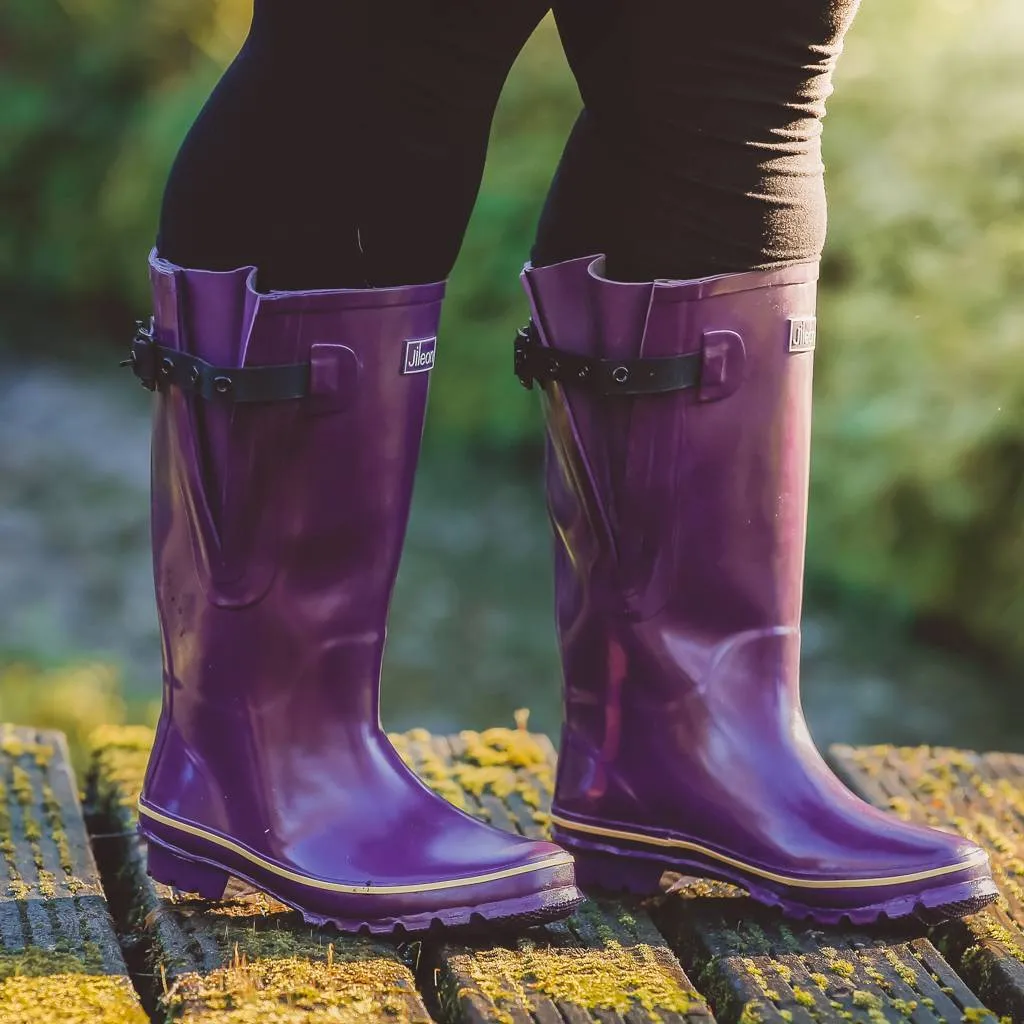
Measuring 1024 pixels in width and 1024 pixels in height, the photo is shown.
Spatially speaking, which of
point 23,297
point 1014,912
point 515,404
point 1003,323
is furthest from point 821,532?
point 23,297

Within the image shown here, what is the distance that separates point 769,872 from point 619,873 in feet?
0.43

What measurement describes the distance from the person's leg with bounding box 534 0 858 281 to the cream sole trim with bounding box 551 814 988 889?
17.5 inches

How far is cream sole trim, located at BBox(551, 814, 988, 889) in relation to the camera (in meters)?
1.23

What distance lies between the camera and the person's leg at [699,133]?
1174 millimetres

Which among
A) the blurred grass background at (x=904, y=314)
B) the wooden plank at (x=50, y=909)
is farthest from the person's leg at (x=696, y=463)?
the blurred grass background at (x=904, y=314)

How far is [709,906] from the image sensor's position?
4.30 feet

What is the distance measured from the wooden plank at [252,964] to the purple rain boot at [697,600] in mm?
253

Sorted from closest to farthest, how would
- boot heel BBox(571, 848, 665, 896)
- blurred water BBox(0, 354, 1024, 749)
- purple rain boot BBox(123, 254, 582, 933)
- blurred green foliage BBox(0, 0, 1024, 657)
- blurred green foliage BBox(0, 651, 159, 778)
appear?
purple rain boot BBox(123, 254, 582, 933), boot heel BBox(571, 848, 665, 896), blurred green foliage BBox(0, 651, 159, 778), blurred water BBox(0, 354, 1024, 749), blurred green foliage BBox(0, 0, 1024, 657)

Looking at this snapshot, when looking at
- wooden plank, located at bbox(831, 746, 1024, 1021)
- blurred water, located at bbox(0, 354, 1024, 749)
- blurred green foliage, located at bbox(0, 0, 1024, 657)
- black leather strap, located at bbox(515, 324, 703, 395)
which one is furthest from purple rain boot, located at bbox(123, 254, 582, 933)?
blurred green foliage, located at bbox(0, 0, 1024, 657)

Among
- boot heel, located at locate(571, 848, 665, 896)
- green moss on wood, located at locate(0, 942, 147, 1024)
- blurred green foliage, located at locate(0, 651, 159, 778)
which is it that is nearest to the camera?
green moss on wood, located at locate(0, 942, 147, 1024)

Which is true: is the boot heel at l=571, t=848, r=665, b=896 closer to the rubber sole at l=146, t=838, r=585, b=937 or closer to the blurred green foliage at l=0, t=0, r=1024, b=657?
the rubber sole at l=146, t=838, r=585, b=937

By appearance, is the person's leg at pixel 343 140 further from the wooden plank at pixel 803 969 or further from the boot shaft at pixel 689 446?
the wooden plank at pixel 803 969

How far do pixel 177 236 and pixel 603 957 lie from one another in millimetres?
608

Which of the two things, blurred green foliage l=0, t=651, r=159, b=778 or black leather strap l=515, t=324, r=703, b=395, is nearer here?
black leather strap l=515, t=324, r=703, b=395
